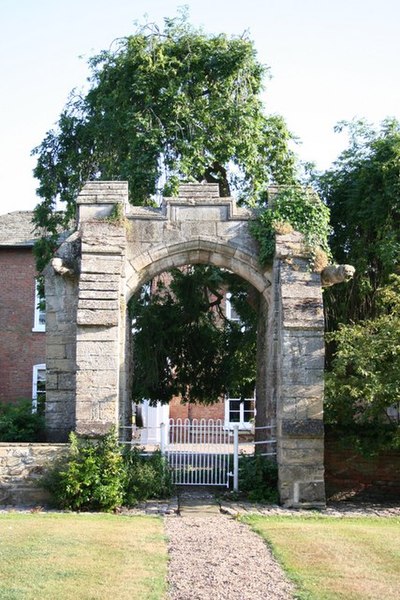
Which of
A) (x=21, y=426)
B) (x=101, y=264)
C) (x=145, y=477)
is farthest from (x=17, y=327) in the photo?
(x=145, y=477)

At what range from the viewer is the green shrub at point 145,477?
12.3 m

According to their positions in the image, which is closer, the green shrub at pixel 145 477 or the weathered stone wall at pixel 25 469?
the weathered stone wall at pixel 25 469

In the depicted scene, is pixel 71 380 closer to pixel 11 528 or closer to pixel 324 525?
pixel 11 528

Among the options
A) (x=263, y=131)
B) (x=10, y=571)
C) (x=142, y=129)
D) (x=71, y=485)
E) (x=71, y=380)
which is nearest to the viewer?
(x=10, y=571)

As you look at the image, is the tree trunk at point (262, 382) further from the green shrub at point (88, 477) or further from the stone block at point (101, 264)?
the green shrub at point (88, 477)

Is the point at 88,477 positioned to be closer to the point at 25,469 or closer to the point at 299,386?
the point at 25,469

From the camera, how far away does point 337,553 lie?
333 inches

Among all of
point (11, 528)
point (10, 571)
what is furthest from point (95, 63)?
point (10, 571)

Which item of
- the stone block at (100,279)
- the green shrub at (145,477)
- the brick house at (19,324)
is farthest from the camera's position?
the brick house at (19,324)

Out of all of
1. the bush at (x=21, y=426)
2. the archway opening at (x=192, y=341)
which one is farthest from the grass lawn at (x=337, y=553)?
the archway opening at (x=192, y=341)

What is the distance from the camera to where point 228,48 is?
18.9 meters

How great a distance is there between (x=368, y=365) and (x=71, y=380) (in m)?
5.07

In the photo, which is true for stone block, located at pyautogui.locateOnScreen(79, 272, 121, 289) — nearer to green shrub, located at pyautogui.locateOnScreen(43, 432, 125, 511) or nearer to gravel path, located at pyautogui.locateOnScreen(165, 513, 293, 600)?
green shrub, located at pyautogui.locateOnScreen(43, 432, 125, 511)

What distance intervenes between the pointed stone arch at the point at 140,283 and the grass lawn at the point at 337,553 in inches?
65.9
